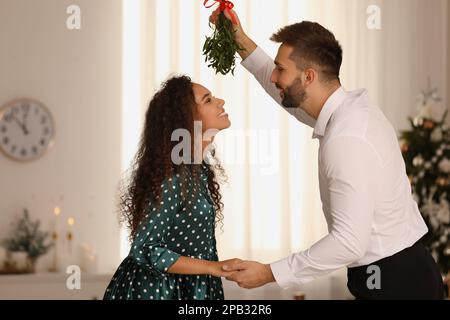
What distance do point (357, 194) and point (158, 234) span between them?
0.61 meters

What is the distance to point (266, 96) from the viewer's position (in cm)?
541

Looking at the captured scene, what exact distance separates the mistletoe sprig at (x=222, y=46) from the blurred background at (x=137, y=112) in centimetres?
251

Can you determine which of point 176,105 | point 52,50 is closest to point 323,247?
point 176,105

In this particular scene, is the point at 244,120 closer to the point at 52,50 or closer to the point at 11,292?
the point at 52,50

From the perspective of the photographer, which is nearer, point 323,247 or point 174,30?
point 323,247

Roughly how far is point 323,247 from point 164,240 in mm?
494

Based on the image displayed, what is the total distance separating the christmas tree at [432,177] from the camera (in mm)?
4844

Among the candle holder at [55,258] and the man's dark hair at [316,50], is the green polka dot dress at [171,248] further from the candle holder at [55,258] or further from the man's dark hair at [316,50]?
the candle holder at [55,258]

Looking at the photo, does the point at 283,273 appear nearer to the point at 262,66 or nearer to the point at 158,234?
the point at 158,234

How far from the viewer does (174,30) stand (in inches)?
209

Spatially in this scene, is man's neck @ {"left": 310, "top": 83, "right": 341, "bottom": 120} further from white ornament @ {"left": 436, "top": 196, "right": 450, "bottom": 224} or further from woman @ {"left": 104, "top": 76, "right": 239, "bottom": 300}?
white ornament @ {"left": 436, "top": 196, "right": 450, "bottom": 224}

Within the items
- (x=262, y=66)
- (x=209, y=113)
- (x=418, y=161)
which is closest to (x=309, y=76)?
(x=209, y=113)

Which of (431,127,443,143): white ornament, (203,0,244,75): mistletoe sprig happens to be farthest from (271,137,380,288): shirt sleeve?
(431,127,443,143): white ornament

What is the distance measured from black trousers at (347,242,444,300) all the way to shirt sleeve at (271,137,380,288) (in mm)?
97
